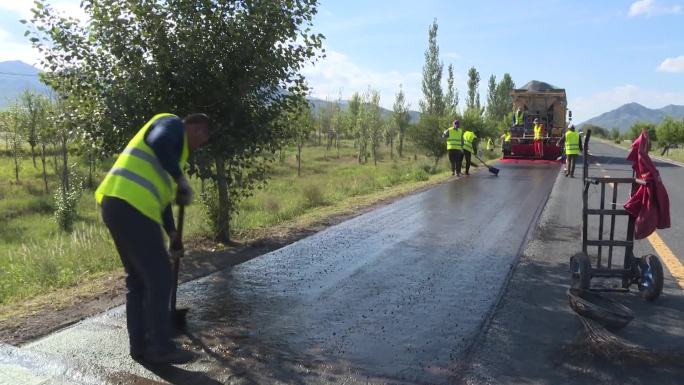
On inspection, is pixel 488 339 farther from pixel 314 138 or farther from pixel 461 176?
pixel 314 138

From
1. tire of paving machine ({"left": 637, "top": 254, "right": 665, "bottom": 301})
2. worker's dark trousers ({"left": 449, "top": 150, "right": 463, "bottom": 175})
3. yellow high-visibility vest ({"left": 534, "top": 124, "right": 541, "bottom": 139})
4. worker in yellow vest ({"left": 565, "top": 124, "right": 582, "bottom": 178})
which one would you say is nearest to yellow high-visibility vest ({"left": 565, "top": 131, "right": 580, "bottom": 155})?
worker in yellow vest ({"left": 565, "top": 124, "right": 582, "bottom": 178})

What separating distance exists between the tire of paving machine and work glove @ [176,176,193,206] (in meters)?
3.93

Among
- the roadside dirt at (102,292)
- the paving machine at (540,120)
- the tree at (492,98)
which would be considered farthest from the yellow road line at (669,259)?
the tree at (492,98)

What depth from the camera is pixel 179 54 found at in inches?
257

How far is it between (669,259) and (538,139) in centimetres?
→ 1845

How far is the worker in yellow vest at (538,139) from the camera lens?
23953 millimetres

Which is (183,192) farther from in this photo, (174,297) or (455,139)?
(455,139)

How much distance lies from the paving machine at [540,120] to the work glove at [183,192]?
23.0 m

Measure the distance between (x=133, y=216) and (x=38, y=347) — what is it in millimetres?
1344

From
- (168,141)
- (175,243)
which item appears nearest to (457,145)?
(175,243)

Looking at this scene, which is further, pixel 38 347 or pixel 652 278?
pixel 652 278

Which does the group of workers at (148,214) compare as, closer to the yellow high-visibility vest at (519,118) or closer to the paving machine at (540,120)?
the paving machine at (540,120)

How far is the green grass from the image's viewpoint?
640cm

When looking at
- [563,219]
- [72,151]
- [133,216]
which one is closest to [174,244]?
[133,216]
